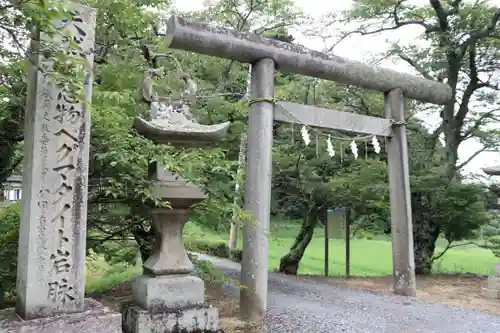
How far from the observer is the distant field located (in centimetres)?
1282

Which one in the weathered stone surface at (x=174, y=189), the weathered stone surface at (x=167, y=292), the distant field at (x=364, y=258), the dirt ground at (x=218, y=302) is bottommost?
the distant field at (x=364, y=258)

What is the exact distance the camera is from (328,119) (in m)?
6.59

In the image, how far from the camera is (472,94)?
11.0 metres

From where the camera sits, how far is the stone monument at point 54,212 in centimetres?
295

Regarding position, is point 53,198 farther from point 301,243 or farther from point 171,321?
point 301,243

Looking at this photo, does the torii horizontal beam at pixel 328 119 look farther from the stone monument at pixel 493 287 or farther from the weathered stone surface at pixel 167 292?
the weathered stone surface at pixel 167 292

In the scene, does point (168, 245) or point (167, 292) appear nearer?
point (167, 292)

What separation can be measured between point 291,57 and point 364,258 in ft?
36.7

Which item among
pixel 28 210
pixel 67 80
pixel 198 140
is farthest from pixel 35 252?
pixel 198 140

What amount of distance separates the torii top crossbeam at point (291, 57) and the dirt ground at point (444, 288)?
367 cm

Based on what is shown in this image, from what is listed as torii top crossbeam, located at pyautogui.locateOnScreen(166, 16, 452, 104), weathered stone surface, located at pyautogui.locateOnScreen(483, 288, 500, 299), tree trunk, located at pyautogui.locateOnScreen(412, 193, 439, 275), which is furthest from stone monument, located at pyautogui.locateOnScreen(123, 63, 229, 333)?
tree trunk, located at pyautogui.locateOnScreen(412, 193, 439, 275)

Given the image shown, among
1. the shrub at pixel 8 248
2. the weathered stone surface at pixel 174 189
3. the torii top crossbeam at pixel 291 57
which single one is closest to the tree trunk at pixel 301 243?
the torii top crossbeam at pixel 291 57

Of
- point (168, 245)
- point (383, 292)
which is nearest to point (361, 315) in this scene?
point (383, 292)

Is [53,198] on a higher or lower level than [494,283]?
higher
